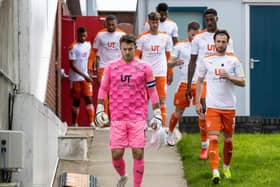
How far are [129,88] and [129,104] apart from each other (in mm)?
172

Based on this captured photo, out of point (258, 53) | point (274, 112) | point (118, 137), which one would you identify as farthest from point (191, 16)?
point (118, 137)

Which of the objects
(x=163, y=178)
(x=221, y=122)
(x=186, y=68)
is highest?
(x=186, y=68)

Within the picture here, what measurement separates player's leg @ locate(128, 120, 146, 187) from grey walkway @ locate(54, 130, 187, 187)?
89cm

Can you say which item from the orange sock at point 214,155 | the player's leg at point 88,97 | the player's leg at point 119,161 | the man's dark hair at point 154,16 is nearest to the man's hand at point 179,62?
the man's dark hair at point 154,16

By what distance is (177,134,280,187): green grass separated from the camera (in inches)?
368

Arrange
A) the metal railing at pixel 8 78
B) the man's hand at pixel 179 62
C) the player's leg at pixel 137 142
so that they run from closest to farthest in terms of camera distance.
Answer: the metal railing at pixel 8 78 → the player's leg at pixel 137 142 → the man's hand at pixel 179 62

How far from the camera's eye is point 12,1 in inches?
281

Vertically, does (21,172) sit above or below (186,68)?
below

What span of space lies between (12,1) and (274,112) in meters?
12.3

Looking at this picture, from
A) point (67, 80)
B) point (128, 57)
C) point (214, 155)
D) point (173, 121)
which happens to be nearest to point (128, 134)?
point (128, 57)

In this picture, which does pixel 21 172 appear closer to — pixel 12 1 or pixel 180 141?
pixel 12 1

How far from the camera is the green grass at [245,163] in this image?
936 centimetres

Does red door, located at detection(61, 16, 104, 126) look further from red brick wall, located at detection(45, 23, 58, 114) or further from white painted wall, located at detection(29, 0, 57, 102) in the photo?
white painted wall, located at detection(29, 0, 57, 102)

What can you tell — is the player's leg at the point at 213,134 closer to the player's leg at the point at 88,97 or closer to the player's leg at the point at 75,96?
the player's leg at the point at 88,97
